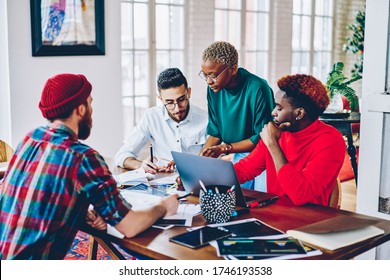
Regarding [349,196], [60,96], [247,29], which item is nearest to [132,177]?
[60,96]

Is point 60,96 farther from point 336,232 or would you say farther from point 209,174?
point 336,232

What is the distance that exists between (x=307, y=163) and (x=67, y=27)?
2.81m

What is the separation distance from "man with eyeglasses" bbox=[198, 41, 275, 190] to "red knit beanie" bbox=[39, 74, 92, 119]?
1122 millimetres

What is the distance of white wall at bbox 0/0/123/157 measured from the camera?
4.15 m

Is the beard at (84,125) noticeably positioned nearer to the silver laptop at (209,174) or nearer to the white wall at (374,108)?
the silver laptop at (209,174)

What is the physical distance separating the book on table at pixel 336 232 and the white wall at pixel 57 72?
3002 millimetres

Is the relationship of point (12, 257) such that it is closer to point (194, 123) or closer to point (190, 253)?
point (190, 253)

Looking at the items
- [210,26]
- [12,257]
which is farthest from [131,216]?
[210,26]

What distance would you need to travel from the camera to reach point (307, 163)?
2.28 m

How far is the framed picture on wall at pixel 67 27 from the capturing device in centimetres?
423

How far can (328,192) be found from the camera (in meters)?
2.26

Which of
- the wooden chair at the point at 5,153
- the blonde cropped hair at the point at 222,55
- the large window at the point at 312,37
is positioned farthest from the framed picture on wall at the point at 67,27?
the large window at the point at 312,37

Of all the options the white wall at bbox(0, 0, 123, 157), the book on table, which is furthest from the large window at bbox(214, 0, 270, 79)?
the book on table

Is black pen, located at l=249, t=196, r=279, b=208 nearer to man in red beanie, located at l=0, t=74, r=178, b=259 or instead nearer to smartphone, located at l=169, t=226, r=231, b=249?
smartphone, located at l=169, t=226, r=231, b=249
